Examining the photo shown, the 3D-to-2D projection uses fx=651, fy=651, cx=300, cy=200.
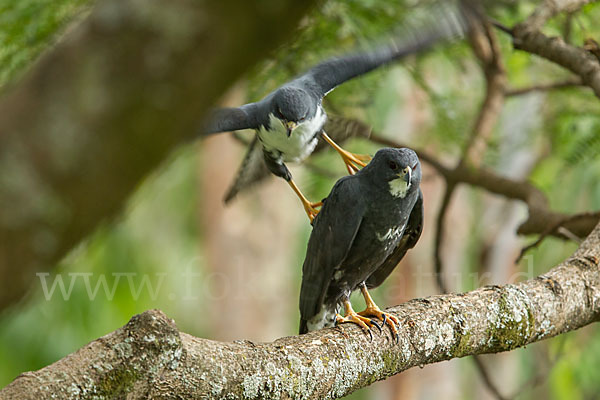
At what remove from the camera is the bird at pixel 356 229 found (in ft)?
10.6

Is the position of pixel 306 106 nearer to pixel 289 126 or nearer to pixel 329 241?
pixel 289 126

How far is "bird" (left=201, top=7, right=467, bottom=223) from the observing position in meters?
3.31

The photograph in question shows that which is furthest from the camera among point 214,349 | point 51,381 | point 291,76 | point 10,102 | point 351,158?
point 291,76

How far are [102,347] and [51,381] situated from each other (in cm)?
17

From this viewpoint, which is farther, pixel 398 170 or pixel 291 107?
pixel 291 107

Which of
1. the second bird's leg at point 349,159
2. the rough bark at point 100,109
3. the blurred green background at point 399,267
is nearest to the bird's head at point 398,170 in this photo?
the second bird's leg at point 349,159

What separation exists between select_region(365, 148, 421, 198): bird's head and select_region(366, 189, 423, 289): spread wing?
0.21 m

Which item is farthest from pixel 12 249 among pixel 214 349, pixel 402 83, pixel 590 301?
pixel 402 83

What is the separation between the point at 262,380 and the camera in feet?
7.54

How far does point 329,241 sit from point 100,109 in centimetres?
236

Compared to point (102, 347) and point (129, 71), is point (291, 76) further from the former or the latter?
point (129, 71)

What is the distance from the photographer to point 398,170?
321 cm

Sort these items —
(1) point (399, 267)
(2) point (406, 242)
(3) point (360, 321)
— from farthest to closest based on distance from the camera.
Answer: (1) point (399, 267)
(2) point (406, 242)
(3) point (360, 321)

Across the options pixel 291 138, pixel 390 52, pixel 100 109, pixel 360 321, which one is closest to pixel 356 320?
pixel 360 321
